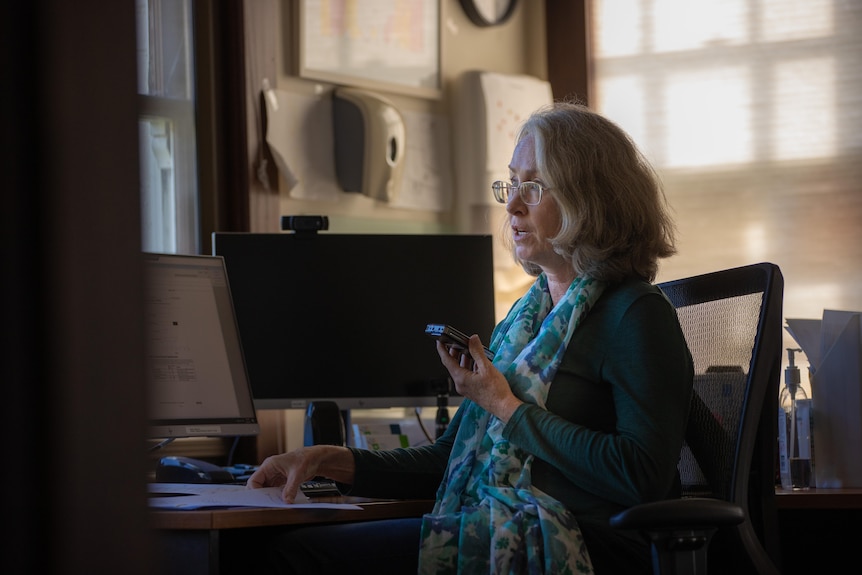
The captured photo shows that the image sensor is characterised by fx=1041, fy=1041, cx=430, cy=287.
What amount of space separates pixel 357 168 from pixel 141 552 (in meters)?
2.60

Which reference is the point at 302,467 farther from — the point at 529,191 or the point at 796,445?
the point at 796,445

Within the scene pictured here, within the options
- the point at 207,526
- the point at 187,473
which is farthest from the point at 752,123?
the point at 207,526

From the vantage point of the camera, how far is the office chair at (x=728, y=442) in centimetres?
123

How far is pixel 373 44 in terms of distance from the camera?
118 inches

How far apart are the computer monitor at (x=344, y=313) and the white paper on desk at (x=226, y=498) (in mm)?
547

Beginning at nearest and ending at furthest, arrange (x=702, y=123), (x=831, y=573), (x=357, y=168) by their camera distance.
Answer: (x=831, y=573)
(x=357, y=168)
(x=702, y=123)

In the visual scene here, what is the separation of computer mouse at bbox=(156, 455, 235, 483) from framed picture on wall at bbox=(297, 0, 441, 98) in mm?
1293

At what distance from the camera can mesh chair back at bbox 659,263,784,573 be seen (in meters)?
1.41

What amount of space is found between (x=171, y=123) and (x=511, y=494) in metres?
1.54

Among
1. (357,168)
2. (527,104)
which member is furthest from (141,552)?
(527,104)

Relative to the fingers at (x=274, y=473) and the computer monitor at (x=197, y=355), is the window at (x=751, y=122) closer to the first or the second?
the computer monitor at (x=197, y=355)

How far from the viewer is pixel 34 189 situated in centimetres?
29

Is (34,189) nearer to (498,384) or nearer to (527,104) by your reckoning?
(498,384)

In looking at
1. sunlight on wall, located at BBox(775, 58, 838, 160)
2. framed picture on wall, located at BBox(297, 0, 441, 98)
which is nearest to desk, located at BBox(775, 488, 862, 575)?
sunlight on wall, located at BBox(775, 58, 838, 160)
